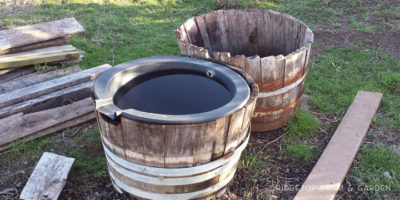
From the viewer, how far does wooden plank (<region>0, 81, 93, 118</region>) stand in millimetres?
3369

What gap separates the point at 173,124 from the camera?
6.53 ft

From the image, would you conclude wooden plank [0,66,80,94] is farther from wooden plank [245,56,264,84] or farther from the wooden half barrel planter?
wooden plank [245,56,264,84]

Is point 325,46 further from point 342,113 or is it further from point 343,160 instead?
point 343,160

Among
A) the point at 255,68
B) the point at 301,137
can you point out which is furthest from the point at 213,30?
the point at 301,137

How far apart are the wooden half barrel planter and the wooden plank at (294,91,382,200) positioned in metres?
0.67

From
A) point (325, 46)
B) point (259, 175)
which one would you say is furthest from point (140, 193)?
point (325, 46)

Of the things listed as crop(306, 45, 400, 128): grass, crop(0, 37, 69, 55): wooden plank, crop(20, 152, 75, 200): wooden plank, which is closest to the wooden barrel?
crop(306, 45, 400, 128): grass

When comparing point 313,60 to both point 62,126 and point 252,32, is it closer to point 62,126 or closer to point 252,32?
point 252,32

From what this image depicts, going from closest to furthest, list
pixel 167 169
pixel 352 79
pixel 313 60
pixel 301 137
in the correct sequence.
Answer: pixel 167 169 < pixel 301 137 < pixel 352 79 < pixel 313 60

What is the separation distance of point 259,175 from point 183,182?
89 centimetres

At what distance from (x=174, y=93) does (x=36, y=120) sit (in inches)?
57.3

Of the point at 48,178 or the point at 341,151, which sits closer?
the point at 48,178

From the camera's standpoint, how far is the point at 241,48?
408 cm

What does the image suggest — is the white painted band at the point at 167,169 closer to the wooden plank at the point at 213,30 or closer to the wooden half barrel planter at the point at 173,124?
the wooden half barrel planter at the point at 173,124
